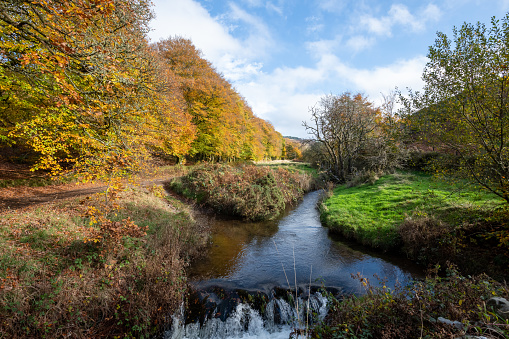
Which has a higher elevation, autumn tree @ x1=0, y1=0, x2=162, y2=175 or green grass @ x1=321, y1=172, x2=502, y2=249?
autumn tree @ x1=0, y1=0, x2=162, y2=175

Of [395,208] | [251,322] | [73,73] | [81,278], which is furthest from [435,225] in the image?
[73,73]

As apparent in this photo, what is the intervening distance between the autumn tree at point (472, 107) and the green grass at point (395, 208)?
81 cm

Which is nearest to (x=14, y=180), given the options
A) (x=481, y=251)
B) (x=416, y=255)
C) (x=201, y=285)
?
(x=201, y=285)

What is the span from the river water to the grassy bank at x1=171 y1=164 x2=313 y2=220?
177cm

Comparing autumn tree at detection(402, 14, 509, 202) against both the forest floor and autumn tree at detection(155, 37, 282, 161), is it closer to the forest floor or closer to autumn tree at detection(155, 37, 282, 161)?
the forest floor

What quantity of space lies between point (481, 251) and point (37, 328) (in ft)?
39.5

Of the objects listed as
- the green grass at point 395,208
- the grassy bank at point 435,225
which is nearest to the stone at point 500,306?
the grassy bank at point 435,225

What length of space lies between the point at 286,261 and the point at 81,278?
6650mm

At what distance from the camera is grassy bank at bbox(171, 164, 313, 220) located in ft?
46.9

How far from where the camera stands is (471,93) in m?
5.95

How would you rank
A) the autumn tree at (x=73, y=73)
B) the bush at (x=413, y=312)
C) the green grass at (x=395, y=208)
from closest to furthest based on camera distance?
the bush at (x=413, y=312)
the autumn tree at (x=73, y=73)
the green grass at (x=395, y=208)

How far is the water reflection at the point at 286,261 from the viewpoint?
7.16 meters

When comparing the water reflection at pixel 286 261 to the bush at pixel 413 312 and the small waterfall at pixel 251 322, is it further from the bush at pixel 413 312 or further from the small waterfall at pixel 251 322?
the bush at pixel 413 312

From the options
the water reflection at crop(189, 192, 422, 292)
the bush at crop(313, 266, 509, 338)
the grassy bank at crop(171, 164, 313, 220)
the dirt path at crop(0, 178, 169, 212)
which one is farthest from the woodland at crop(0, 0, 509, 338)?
the grassy bank at crop(171, 164, 313, 220)
